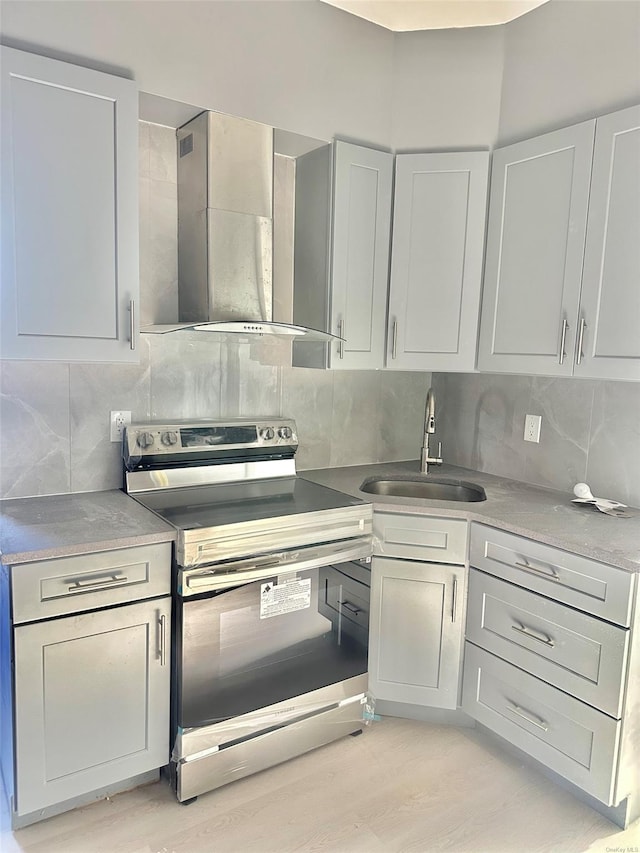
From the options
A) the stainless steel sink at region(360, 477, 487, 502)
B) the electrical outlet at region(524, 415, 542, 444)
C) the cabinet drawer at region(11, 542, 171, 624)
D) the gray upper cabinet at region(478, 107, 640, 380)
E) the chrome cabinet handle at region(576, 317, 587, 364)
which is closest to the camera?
the cabinet drawer at region(11, 542, 171, 624)

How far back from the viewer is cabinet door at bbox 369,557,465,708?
2.22 m

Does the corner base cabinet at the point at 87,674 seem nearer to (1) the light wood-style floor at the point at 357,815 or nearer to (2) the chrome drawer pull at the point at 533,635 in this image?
(1) the light wood-style floor at the point at 357,815

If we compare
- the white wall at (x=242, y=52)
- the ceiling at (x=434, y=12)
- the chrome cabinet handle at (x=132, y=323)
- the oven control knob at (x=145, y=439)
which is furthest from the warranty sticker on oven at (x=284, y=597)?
the ceiling at (x=434, y=12)

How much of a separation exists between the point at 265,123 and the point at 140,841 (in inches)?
93.7

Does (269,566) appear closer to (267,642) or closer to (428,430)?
(267,642)

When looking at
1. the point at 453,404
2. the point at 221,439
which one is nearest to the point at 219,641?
the point at 221,439

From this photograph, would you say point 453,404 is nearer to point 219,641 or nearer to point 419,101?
point 419,101

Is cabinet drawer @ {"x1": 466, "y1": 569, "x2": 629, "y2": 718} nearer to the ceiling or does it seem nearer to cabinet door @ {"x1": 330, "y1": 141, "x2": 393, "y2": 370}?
cabinet door @ {"x1": 330, "y1": 141, "x2": 393, "y2": 370}

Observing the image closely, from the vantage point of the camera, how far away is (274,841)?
5.77ft

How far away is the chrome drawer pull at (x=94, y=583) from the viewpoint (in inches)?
65.8

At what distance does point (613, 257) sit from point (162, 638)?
6.24ft

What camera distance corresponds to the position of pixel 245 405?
8.31ft

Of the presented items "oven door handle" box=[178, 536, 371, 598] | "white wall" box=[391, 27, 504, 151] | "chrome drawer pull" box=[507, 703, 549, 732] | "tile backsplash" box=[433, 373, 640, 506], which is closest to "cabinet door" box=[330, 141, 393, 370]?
"white wall" box=[391, 27, 504, 151]

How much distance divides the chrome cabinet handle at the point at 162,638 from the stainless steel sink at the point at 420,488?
1117 millimetres
